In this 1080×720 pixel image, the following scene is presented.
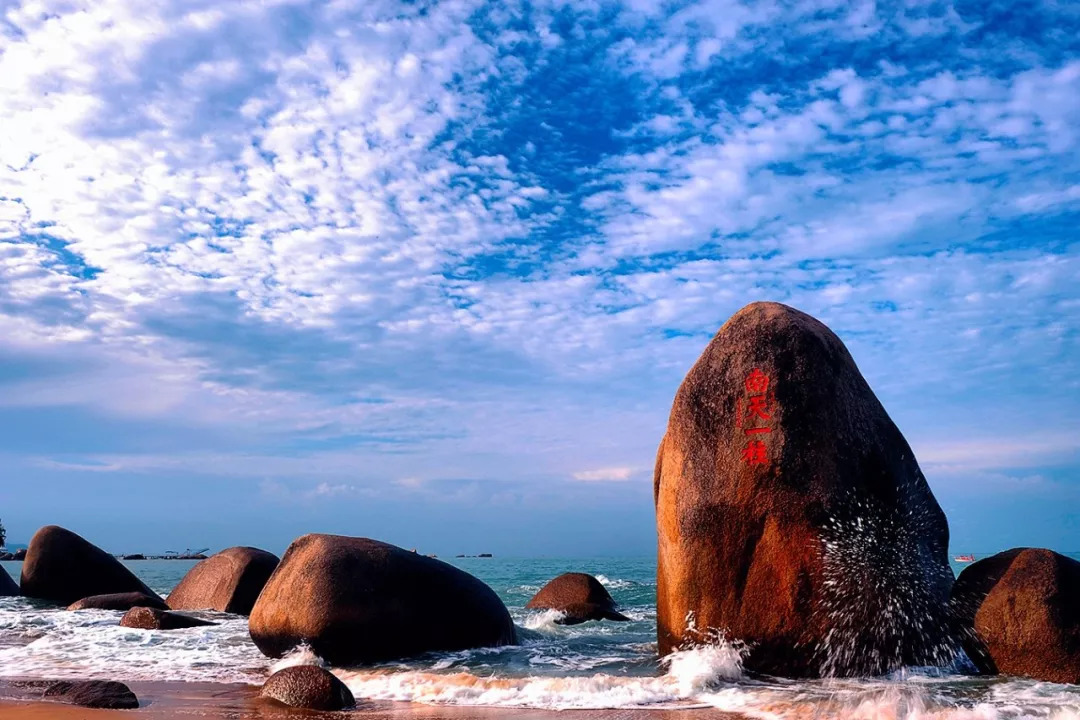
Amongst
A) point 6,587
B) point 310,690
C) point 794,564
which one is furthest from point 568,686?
point 6,587

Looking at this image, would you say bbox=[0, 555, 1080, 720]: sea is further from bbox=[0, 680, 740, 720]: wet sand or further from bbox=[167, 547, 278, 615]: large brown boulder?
bbox=[167, 547, 278, 615]: large brown boulder

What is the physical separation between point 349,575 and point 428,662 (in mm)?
1434

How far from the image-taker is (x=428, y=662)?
384 inches

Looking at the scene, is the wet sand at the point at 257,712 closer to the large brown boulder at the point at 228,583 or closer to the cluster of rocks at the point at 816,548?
the cluster of rocks at the point at 816,548

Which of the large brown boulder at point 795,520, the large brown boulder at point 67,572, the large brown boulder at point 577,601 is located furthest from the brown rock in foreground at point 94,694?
the large brown boulder at point 67,572

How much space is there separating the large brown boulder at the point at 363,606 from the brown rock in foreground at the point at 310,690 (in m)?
1.99

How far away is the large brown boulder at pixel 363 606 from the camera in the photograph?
9.85 metres

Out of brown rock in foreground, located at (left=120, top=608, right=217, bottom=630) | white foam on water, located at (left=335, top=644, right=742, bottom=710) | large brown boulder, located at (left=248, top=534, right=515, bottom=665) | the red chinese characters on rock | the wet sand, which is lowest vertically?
the wet sand

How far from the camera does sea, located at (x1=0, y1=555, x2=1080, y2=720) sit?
23.1 feet

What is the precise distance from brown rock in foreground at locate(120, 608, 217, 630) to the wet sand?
470cm

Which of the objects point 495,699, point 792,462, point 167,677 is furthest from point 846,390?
point 167,677

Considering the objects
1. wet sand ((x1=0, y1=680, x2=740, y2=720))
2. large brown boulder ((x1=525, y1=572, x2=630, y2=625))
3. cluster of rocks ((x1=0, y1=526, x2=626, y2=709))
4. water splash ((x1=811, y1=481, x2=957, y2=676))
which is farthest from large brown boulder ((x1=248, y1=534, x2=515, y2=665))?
large brown boulder ((x1=525, y1=572, x2=630, y2=625))

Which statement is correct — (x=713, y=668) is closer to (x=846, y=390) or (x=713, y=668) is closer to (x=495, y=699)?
(x=495, y=699)

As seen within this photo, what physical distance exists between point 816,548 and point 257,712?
5556 millimetres
